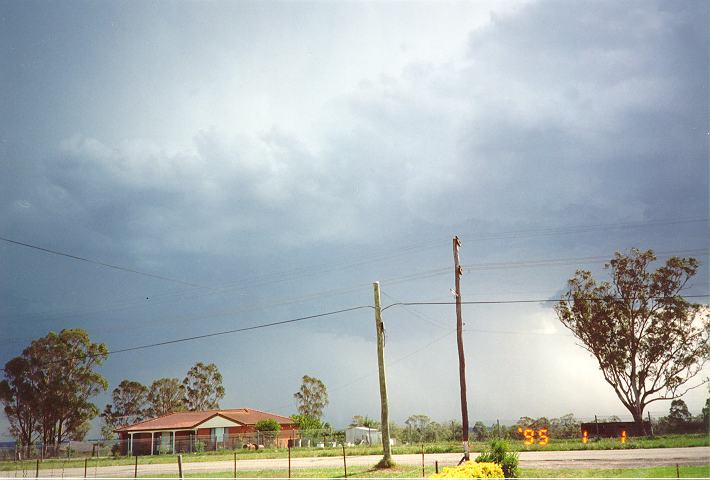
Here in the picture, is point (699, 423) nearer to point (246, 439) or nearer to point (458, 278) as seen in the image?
point (458, 278)

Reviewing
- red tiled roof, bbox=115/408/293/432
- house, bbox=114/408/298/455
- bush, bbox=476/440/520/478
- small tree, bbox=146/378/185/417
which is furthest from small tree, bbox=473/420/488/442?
small tree, bbox=146/378/185/417

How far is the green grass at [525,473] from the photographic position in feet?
67.6

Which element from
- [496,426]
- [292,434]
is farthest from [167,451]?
[496,426]

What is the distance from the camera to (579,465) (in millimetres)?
25703

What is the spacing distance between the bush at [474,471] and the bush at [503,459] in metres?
0.65

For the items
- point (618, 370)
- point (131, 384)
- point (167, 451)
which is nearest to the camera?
point (618, 370)

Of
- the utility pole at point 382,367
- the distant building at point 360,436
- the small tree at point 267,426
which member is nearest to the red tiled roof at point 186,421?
the small tree at point 267,426

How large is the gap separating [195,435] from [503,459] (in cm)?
5359

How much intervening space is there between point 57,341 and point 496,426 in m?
60.2

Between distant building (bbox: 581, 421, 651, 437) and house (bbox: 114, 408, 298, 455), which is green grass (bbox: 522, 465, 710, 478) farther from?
house (bbox: 114, 408, 298, 455)

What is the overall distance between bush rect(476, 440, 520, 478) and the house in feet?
154

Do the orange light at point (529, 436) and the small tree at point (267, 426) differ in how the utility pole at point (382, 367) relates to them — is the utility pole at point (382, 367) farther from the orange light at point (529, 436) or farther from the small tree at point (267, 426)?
the small tree at point (267, 426)

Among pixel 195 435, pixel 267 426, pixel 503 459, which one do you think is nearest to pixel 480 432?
pixel 267 426

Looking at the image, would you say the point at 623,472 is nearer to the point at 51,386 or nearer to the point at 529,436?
the point at 529,436
